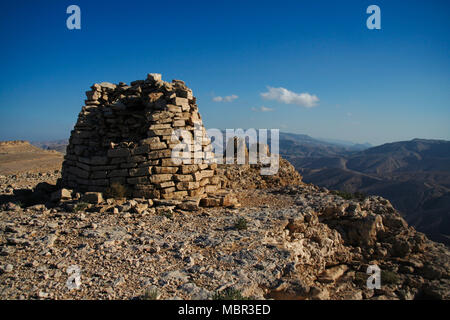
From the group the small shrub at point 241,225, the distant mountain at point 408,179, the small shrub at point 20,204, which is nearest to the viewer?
the small shrub at point 241,225

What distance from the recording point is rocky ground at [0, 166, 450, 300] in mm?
4430

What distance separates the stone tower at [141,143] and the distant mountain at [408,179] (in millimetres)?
23427

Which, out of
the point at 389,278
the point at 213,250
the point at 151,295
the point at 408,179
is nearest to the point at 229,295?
the point at 151,295

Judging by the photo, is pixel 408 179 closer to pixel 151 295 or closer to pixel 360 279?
pixel 360 279

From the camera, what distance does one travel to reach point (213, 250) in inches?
223

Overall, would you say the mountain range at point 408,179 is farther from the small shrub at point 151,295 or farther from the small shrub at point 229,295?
the small shrub at point 151,295

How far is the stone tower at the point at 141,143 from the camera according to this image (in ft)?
27.9

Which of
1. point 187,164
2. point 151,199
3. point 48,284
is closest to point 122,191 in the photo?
point 151,199

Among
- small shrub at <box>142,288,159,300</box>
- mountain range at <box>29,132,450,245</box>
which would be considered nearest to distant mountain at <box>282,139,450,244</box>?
mountain range at <box>29,132,450,245</box>

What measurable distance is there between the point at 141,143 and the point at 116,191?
65.3 inches

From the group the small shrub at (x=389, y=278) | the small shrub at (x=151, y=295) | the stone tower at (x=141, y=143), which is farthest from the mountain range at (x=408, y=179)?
the small shrub at (x=151, y=295)

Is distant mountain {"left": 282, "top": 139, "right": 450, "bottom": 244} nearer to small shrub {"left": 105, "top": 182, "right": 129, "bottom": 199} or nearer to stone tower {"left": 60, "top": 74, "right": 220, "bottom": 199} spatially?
stone tower {"left": 60, "top": 74, "right": 220, "bottom": 199}

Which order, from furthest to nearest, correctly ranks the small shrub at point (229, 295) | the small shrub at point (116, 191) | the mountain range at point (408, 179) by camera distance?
the mountain range at point (408, 179) < the small shrub at point (116, 191) < the small shrub at point (229, 295)
